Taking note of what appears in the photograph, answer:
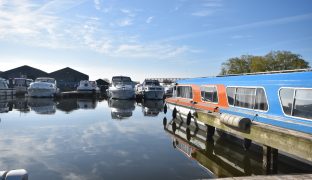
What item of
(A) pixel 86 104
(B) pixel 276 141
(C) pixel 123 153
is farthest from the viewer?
(A) pixel 86 104

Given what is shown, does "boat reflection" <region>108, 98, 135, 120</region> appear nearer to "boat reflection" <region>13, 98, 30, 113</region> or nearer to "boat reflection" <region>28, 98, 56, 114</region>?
"boat reflection" <region>28, 98, 56, 114</region>

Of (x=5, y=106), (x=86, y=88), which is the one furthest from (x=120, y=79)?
(x=5, y=106)

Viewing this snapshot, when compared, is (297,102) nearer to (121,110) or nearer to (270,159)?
(270,159)

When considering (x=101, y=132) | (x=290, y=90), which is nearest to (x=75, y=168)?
(x=101, y=132)

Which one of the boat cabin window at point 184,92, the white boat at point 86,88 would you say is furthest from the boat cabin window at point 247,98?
the white boat at point 86,88

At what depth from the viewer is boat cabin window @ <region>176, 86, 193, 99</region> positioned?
2258 cm

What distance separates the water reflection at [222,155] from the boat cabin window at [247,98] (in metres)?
2.09

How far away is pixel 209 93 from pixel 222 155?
560 centimetres

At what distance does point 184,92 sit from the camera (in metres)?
24.0

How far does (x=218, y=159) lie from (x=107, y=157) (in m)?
5.15

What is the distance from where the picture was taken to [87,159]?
12.7 metres

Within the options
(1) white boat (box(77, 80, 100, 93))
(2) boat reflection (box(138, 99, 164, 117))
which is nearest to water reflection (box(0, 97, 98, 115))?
(2) boat reflection (box(138, 99, 164, 117))

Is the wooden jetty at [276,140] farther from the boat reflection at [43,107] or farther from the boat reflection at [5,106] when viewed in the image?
the boat reflection at [5,106]

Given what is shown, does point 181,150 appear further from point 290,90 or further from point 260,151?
point 290,90
